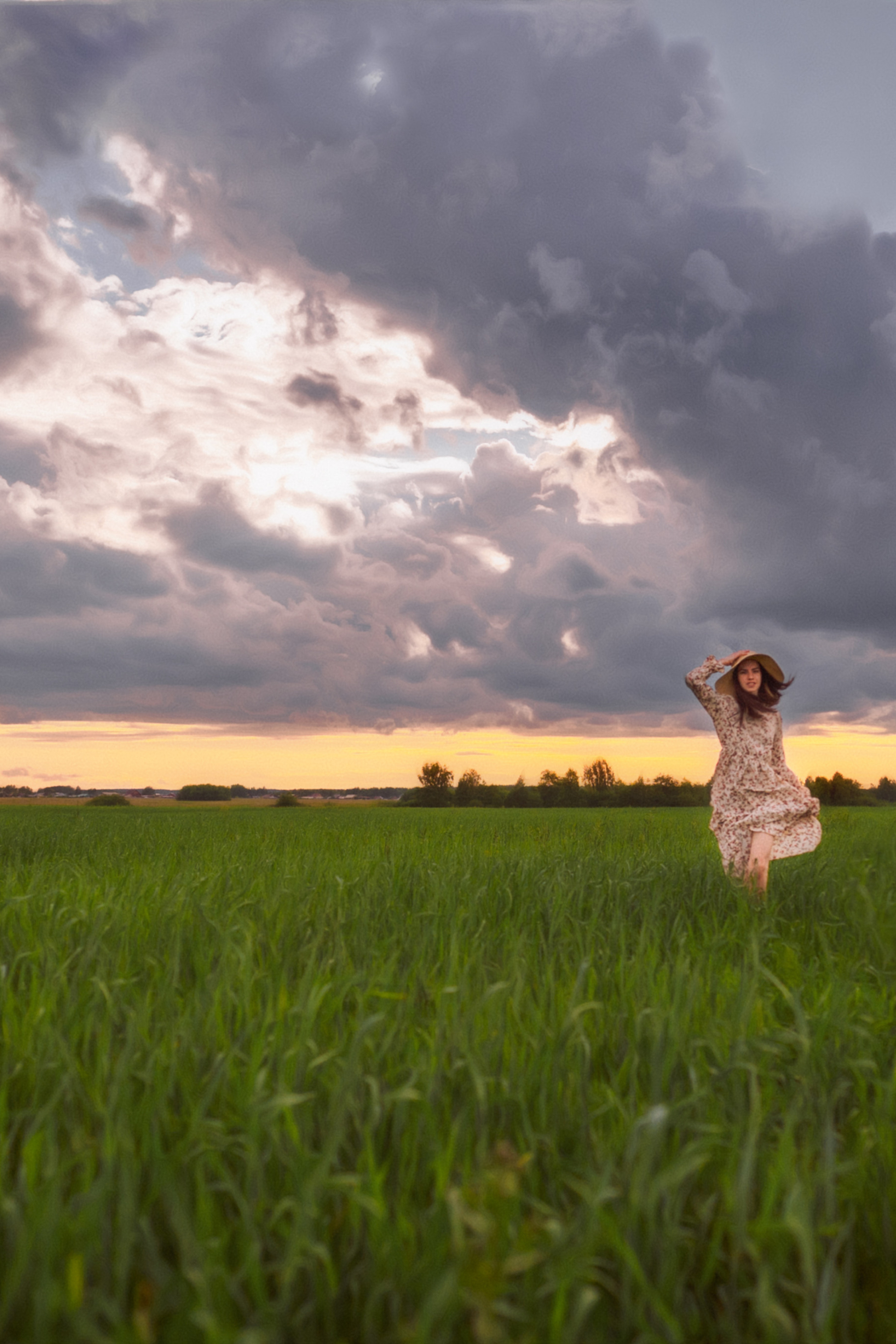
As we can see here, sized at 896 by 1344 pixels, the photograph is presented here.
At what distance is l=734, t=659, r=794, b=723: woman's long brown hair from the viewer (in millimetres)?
7543

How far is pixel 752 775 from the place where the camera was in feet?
24.3

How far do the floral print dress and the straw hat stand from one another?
0.09 meters

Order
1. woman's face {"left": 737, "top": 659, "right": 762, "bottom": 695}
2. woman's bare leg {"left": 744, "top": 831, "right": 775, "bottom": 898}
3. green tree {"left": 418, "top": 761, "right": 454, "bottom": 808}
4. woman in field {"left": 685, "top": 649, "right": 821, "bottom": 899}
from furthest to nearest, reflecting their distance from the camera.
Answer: green tree {"left": 418, "top": 761, "right": 454, "bottom": 808}
woman's face {"left": 737, "top": 659, "right": 762, "bottom": 695}
woman in field {"left": 685, "top": 649, "right": 821, "bottom": 899}
woman's bare leg {"left": 744, "top": 831, "right": 775, "bottom": 898}

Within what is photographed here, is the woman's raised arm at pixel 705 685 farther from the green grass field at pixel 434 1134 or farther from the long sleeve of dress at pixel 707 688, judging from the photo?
the green grass field at pixel 434 1134

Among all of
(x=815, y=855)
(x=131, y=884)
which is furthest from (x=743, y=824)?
(x=131, y=884)

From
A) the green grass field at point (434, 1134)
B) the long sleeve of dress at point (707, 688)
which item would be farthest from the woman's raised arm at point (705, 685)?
the green grass field at point (434, 1134)

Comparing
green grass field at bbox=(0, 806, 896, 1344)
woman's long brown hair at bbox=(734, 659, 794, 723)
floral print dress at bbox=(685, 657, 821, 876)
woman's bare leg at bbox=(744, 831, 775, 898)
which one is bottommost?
green grass field at bbox=(0, 806, 896, 1344)

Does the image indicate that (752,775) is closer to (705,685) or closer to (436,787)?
(705,685)

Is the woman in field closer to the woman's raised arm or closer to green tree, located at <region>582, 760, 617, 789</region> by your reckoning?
the woman's raised arm

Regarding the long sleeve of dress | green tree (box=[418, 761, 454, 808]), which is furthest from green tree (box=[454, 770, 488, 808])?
the long sleeve of dress

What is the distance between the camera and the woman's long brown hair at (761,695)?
7543mm

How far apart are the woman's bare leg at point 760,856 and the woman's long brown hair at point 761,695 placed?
3.61 ft

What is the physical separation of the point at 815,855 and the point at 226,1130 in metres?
8.17

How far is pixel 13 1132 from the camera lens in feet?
6.56
